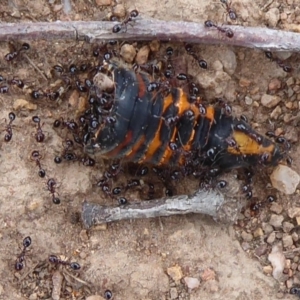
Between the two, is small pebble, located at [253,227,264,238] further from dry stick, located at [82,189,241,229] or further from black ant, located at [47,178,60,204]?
black ant, located at [47,178,60,204]

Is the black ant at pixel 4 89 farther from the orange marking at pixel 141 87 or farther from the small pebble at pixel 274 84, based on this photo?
the small pebble at pixel 274 84

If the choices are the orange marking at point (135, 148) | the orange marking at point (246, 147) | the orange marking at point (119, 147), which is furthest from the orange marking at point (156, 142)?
the orange marking at point (246, 147)

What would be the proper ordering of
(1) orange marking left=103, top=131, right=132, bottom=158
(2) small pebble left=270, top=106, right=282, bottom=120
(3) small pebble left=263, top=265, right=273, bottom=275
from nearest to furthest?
(1) orange marking left=103, top=131, right=132, bottom=158
(3) small pebble left=263, top=265, right=273, bottom=275
(2) small pebble left=270, top=106, right=282, bottom=120

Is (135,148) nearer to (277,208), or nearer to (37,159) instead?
(37,159)

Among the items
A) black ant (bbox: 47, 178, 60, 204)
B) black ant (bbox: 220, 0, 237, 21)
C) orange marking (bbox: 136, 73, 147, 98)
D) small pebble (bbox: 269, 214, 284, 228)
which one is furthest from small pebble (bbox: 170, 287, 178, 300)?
black ant (bbox: 220, 0, 237, 21)

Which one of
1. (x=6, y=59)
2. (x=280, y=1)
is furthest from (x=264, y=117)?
(x=6, y=59)

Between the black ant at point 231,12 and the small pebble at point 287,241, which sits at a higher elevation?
the black ant at point 231,12

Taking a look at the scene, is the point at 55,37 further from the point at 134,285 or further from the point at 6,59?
the point at 134,285

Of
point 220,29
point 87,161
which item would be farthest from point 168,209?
point 220,29
